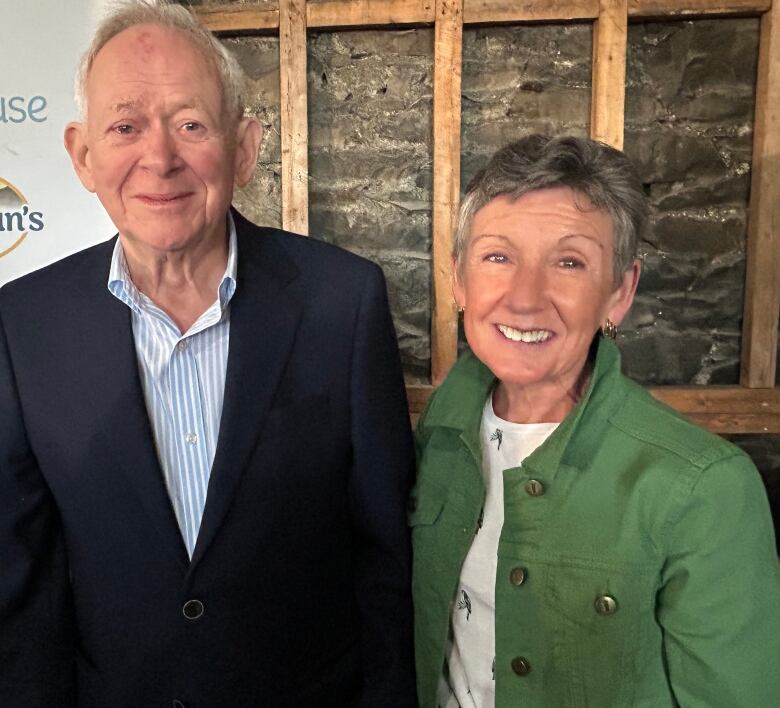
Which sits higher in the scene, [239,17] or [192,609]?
[239,17]

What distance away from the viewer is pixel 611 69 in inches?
85.7

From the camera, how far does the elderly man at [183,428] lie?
42.1 inches

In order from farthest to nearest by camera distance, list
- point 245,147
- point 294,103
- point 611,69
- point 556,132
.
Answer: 1. point 556,132
2. point 294,103
3. point 611,69
4. point 245,147

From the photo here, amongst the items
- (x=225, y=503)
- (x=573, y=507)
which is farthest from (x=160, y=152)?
(x=573, y=507)

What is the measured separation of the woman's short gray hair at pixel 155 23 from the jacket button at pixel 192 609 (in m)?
0.83

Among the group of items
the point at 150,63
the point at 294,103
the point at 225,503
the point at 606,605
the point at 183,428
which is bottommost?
the point at 606,605

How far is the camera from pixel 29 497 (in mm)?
1121

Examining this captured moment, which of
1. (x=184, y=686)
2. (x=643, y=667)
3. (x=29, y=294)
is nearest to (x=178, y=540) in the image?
(x=184, y=686)

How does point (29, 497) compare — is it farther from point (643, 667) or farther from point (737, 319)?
point (737, 319)

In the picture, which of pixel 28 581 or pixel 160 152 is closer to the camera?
pixel 160 152


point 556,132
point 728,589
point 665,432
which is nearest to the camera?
point 728,589

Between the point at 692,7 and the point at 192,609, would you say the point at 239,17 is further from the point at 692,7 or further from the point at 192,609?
the point at 192,609

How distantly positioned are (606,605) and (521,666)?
0.17 metres

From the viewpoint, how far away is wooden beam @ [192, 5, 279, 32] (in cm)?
229
